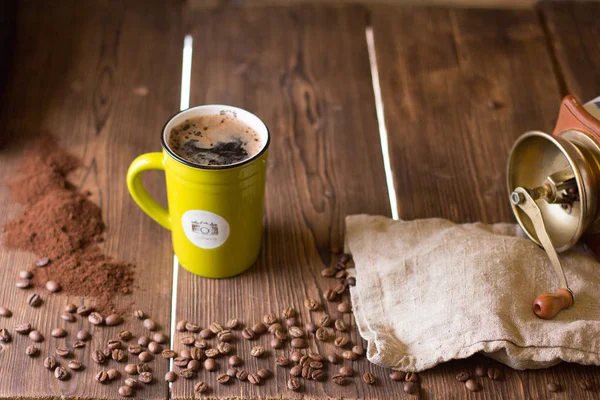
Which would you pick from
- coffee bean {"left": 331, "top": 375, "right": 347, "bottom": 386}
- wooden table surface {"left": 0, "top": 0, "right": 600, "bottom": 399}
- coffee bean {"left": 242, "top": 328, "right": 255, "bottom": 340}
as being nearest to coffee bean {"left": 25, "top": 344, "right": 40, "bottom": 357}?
wooden table surface {"left": 0, "top": 0, "right": 600, "bottom": 399}

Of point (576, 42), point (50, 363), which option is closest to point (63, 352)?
point (50, 363)

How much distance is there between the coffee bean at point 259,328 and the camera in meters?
1.18

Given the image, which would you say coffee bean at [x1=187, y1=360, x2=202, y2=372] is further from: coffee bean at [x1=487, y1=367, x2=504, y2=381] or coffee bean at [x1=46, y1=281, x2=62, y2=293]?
coffee bean at [x1=487, y1=367, x2=504, y2=381]

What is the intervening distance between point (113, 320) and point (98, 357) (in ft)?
0.25

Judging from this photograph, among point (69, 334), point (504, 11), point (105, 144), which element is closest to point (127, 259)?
point (69, 334)

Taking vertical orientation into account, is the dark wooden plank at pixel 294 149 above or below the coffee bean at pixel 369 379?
below

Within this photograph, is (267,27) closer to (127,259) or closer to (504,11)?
(504,11)

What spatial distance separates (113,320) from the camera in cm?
118

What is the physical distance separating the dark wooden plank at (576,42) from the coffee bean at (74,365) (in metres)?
1.24

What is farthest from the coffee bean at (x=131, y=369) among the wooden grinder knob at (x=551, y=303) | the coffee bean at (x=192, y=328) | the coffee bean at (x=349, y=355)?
the wooden grinder knob at (x=551, y=303)

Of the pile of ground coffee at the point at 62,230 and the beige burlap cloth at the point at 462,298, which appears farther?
the pile of ground coffee at the point at 62,230

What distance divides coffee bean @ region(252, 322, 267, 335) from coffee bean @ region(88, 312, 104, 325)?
25cm

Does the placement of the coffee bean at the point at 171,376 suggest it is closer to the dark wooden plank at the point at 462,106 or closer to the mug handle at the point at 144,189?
the mug handle at the point at 144,189

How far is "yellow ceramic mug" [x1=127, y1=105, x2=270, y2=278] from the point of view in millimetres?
1118
